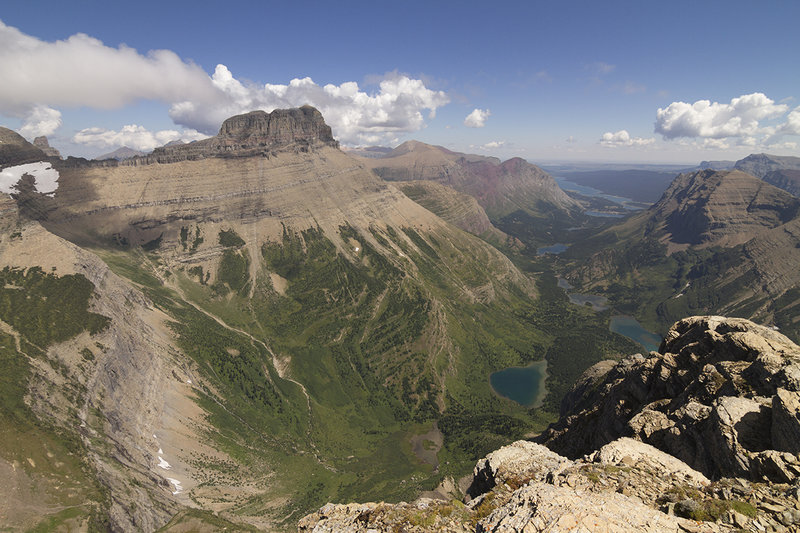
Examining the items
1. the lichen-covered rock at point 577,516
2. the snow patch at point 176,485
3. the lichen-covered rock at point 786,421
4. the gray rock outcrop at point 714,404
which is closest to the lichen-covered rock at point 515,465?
the lichen-covered rock at point 577,516

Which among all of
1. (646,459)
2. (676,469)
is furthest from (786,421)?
(646,459)

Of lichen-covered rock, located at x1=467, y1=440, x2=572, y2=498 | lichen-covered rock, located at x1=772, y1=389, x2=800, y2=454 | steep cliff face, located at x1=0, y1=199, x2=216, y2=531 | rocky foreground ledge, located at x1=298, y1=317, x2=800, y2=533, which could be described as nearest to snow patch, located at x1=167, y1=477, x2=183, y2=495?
steep cliff face, located at x1=0, y1=199, x2=216, y2=531

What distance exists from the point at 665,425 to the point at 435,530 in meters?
31.2

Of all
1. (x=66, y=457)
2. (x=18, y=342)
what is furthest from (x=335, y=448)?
(x=18, y=342)

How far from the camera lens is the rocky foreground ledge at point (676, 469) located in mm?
25000

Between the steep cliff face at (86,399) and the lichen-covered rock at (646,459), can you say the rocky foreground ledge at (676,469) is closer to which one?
the lichen-covered rock at (646,459)

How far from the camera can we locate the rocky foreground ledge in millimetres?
25000

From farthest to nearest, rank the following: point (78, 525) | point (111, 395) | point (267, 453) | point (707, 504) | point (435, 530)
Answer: point (267, 453) → point (111, 395) → point (78, 525) → point (435, 530) → point (707, 504)

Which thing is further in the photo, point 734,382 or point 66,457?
point 66,457

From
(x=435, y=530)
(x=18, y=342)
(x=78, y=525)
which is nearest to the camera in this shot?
(x=435, y=530)

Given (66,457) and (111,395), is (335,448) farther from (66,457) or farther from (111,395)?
(66,457)

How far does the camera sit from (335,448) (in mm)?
176500

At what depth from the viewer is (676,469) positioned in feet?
112

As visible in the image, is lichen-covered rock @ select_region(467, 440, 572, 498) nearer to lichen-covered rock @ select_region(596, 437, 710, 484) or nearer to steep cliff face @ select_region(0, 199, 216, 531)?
lichen-covered rock @ select_region(596, 437, 710, 484)
